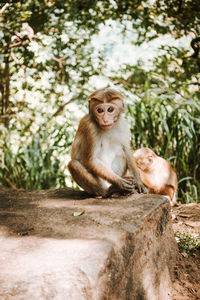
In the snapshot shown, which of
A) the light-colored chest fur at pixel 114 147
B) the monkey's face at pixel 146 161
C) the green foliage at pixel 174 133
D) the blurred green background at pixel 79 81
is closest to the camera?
the light-colored chest fur at pixel 114 147

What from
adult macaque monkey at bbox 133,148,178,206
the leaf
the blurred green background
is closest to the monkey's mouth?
the leaf

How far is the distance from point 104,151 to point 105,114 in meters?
0.37

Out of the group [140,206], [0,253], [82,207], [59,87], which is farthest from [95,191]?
[59,87]

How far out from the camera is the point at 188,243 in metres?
2.54

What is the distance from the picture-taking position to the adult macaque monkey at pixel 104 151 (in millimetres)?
2500

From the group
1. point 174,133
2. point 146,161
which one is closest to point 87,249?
point 146,161

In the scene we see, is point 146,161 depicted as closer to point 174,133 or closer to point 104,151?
point 104,151

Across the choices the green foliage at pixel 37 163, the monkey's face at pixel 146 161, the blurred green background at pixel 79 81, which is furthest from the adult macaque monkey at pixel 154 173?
the green foliage at pixel 37 163

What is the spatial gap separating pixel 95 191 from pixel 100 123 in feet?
1.75

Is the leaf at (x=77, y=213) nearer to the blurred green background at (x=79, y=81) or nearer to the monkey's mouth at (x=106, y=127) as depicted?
the monkey's mouth at (x=106, y=127)

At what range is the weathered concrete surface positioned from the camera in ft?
4.23

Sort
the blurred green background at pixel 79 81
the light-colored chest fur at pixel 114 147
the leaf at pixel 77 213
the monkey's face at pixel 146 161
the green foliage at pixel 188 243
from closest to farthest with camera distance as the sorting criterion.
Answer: the leaf at pixel 77 213 < the green foliage at pixel 188 243 < the light-colored chest fur at pixel 114 147 < the monkey's face at pixel 146 161 < the blurred green background at pixel 79 81

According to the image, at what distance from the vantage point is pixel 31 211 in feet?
7.14

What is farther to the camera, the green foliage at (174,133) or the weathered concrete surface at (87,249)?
the green foliage at (174,133)
